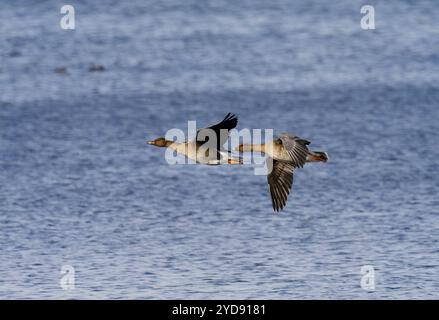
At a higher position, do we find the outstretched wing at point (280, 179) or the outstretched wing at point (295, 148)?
the outstretched wing at point (295, 148)

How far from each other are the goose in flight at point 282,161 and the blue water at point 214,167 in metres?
1.08

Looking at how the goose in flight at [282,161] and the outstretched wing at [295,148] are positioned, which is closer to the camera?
the outstretched wing at [295,148]

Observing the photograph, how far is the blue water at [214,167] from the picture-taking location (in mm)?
17422

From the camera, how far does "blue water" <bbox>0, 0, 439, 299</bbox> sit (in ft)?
57.2

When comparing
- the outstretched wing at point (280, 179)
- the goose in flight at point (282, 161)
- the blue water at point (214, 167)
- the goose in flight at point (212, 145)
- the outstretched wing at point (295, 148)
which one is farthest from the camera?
the blue water at point (214, 167)

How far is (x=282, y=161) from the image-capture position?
17.3 metres

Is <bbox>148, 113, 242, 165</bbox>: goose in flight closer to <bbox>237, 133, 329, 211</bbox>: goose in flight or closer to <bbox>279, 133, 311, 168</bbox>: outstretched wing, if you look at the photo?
<bbox>237, 133, 329, 211</bbox>: goose in flight

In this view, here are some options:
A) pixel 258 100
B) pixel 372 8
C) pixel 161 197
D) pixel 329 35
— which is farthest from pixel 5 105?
pixel 372 8

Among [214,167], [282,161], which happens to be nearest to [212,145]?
[282,161]

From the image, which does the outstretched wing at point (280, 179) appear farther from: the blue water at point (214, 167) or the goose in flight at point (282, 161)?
the blue water at point (214, 167)

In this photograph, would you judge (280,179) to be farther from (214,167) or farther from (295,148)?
(214,167)

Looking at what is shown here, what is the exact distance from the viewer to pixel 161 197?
21.5 meters

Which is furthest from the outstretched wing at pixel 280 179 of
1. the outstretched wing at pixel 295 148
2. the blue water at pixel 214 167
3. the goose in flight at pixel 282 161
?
→ the blue water at pixel 214 167
